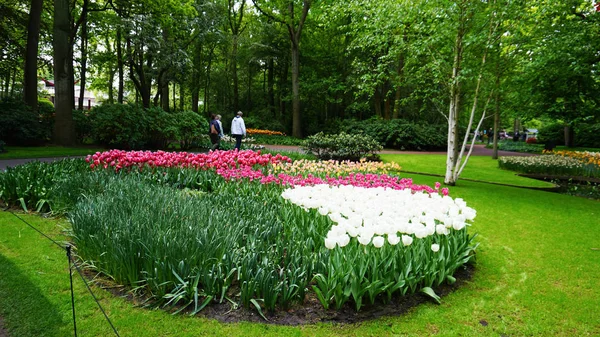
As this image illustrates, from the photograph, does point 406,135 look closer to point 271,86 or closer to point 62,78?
point 271,86

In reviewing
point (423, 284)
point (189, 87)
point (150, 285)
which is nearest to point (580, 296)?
point (423, 284)

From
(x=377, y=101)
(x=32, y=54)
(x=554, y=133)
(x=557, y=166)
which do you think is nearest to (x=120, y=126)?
(x=32, y=54)

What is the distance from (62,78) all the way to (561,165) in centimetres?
1759

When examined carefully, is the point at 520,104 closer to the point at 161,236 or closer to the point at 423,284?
the point at 423,284

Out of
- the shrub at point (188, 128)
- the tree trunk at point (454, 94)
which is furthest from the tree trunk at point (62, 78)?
the tree trunk at point (454, 94)

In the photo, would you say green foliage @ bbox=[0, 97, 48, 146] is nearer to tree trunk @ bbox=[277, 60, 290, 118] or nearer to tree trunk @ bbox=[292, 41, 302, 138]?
tree trunk @ bbox=[292, 41, 302, 138]

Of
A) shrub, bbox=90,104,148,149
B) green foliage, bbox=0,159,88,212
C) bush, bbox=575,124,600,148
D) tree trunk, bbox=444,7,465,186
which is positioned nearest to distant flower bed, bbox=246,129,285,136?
shrub, bbox=90,104,148,149

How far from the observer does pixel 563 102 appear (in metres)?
13.8

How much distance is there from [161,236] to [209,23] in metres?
21.3

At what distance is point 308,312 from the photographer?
2.63 metres

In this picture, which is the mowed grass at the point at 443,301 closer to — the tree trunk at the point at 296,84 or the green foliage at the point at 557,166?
the green foliage at the point at 557,166

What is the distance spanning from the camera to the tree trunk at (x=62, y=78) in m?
12.2

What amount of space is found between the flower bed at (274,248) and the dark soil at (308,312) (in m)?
0.06

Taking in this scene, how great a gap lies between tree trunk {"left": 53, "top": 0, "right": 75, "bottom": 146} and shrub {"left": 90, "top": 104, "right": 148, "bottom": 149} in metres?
0.83
